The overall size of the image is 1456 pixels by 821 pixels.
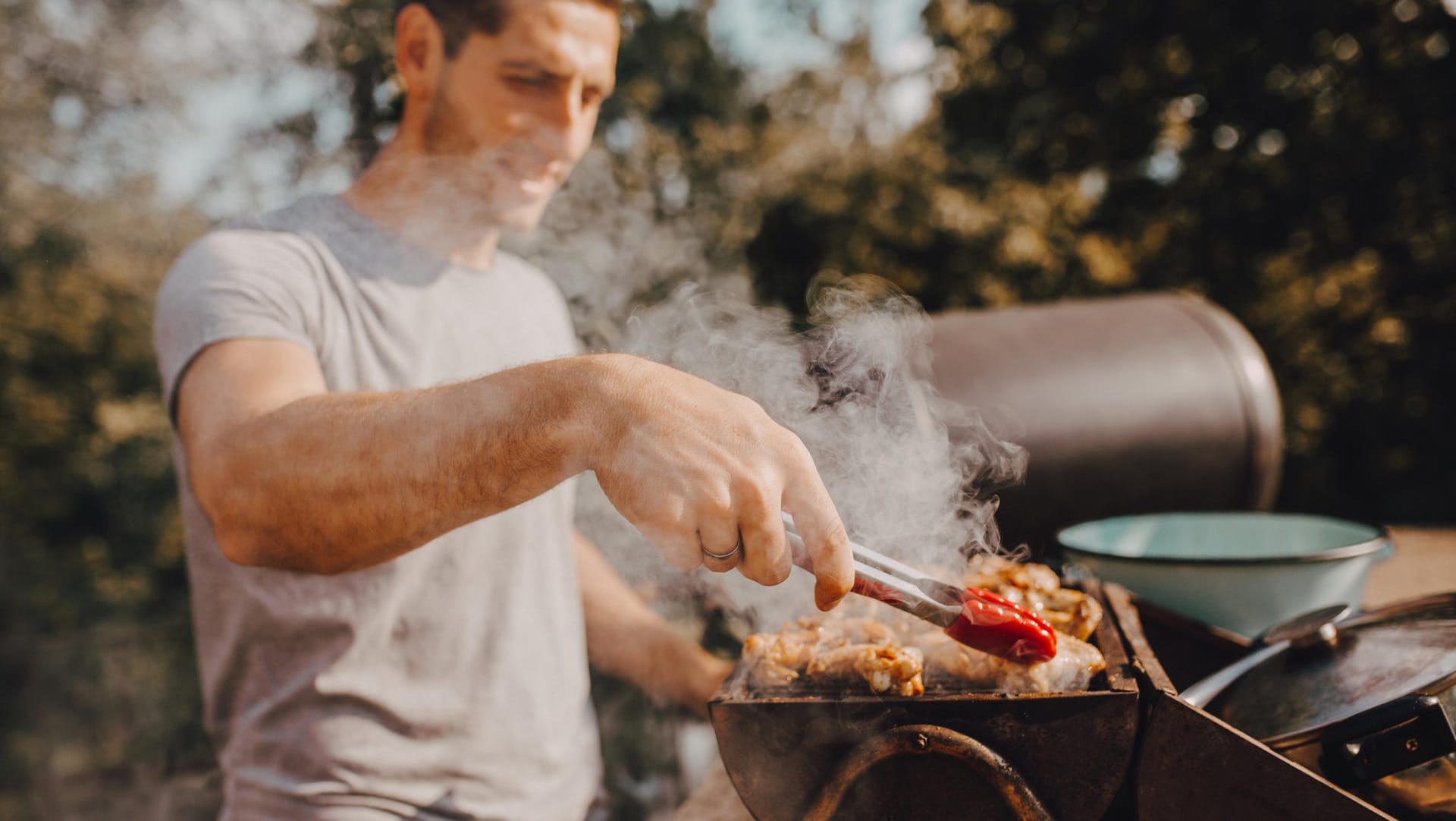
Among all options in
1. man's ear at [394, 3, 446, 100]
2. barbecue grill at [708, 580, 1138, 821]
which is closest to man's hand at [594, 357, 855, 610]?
barbecue grill at [708, 580, 1138, 821]

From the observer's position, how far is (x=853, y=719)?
1.28 meters

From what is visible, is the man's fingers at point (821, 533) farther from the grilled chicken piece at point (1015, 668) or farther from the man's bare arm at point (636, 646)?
the man's bare arm at point (636, 646)

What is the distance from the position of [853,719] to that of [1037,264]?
20.2ft

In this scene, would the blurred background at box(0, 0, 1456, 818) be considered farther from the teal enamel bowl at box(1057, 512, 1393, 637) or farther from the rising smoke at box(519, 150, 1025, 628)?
the teal enamel bowl at box(1057, 512, 1393, 637)

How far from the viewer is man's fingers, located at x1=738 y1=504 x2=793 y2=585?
1143mm

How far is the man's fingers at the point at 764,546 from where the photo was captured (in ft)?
3.75

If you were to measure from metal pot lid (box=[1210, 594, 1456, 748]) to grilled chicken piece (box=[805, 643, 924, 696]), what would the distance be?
2.00 feet

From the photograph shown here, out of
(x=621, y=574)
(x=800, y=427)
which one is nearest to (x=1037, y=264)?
(x=621, y=574)

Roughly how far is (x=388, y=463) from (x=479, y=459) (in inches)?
6.6

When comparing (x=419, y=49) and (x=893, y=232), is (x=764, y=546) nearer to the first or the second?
(x=419, y=49)

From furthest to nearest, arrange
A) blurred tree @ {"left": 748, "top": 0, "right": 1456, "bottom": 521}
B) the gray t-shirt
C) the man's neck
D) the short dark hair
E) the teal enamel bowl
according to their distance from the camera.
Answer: blurred tree @ {"left": 748, "top": 0, "right": 1456, "bottom": 521} → the man's neck → the short dark hair → the teal enamel bowl → the gray t-shirt

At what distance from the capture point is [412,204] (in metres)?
2.27

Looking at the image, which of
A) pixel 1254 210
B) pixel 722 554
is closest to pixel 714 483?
pixel 722 554

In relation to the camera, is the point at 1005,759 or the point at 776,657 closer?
the point at 1005,759
